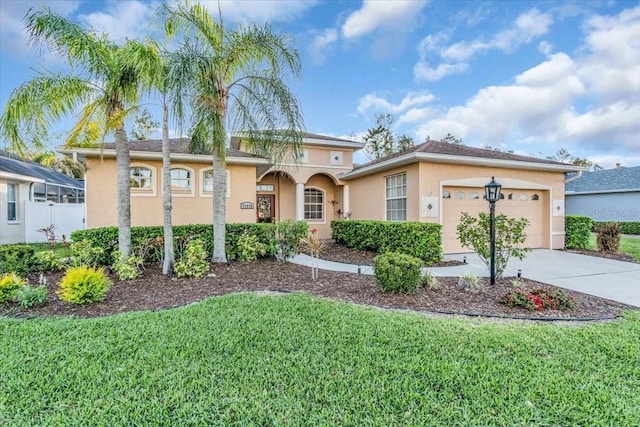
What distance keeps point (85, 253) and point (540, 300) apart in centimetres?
1019

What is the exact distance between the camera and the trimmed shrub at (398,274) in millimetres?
5758

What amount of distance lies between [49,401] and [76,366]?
0.53 m

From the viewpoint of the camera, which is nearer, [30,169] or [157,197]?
[157,197]

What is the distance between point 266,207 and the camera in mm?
16875

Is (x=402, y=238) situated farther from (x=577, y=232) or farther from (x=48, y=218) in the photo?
(x=48, y=218)

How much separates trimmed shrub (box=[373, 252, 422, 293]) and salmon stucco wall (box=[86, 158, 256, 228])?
7.43 m

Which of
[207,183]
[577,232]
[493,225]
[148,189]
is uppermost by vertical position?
[207,183]

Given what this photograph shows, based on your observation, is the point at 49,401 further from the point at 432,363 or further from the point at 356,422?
the point at 432,363

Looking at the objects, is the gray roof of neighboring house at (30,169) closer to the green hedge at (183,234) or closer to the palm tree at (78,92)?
the palm tree at (78,92)

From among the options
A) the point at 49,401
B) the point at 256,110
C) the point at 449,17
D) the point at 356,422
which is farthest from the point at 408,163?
the point at 49,401

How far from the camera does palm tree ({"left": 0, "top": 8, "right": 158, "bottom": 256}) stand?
6.84 m

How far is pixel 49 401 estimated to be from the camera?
272 centimetres

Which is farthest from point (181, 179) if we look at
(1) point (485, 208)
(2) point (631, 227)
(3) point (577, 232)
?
(2) point (631, 227)

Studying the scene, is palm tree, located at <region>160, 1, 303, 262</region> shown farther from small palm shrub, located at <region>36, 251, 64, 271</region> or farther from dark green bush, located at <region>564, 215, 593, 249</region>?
dark green bush, located at <region>564, 215, 593, 249</region>
